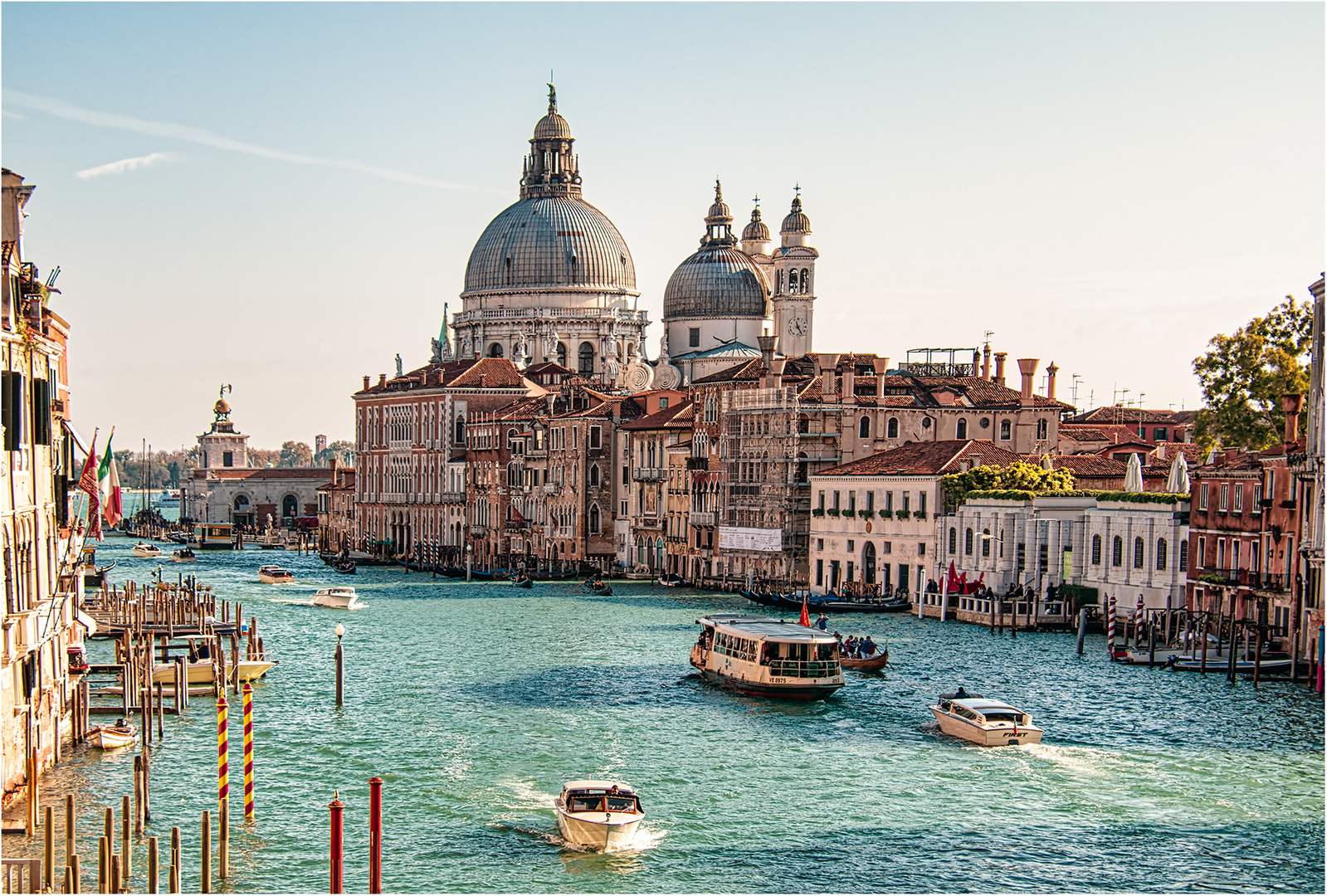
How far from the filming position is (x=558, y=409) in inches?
3191

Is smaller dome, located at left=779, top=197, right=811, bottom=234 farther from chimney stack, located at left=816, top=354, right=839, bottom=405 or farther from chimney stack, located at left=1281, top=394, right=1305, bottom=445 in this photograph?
chimney stack, located at left=1281, top=394, right=1305, bottom=445

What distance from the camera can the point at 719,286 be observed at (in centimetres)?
10050

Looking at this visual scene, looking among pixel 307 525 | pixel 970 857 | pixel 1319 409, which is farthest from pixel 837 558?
pixel 307 525

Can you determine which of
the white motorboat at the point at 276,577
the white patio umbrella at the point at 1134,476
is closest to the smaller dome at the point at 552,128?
the white motorboat at the point at 276,577

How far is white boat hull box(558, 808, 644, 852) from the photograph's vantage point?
23.0 metres

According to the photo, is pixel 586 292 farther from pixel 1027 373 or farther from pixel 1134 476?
pixel 1134 476

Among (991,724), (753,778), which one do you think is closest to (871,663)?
(991,724)

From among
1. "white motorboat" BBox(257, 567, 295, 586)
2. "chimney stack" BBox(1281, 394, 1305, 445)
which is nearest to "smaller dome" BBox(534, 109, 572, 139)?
"white motorboat" BBox(257, 567, 295, 586)

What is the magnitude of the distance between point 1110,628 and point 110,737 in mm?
23717

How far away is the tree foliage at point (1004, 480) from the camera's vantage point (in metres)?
52.6

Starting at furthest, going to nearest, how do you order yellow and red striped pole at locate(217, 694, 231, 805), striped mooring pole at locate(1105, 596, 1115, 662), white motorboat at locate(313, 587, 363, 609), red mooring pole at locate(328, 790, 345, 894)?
white motorboat at locate(313, 587, 363, 609) → striped mooring pole at locate(1105, 596, 1115, 662) → yellow and red striped pole at locate(217, 694, 231, 805) → red mooring pole at locate(328, 790, 345, 894)

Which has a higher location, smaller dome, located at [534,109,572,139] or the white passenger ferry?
smaller dome, located at [534,109,572,139]

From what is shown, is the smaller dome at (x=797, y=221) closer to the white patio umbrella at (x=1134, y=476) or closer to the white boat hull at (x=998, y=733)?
the white patio umbrella at (x=1134, y=476)

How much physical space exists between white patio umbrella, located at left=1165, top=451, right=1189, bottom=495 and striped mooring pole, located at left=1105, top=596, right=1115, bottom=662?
9.90ft
